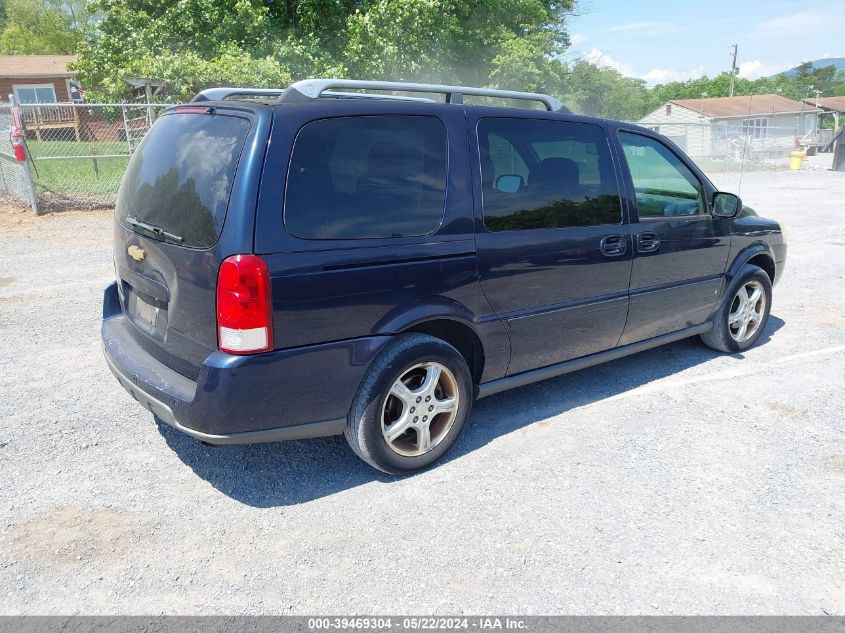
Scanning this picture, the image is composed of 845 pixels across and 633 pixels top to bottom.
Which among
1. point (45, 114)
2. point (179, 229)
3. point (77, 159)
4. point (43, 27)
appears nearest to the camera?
point (179, 229)

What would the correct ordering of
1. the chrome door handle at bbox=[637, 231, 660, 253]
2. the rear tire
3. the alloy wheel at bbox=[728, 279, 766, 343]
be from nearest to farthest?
the rear tire, the chrome door handle at bbox=[637, 231, 660, 253], the alloy wheel at bbox=[728, 279, 766, 343]

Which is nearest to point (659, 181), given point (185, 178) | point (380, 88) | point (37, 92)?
point (380, 88)

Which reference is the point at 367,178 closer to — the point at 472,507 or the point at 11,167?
the point at 472,507

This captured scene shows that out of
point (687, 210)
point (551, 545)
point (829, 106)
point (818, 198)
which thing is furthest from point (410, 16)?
point (829, 106)

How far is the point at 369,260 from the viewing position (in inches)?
123

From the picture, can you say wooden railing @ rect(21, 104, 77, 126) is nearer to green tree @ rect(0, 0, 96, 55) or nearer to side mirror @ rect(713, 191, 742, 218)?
side mirror @ rect(713, 191, 742, 218)

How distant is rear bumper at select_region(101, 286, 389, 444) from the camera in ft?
9.50

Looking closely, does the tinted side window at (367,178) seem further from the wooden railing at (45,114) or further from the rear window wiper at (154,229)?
the wooden railing at (45,114)

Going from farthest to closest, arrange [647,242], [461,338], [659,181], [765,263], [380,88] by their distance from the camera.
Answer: [765,263] → [659,181] → [647,242] → [461,338] → [380,88]

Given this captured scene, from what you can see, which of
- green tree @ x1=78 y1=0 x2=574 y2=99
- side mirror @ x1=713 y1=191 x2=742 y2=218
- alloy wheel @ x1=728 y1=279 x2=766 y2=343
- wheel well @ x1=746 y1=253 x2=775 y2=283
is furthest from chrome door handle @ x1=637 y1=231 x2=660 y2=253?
green tree @ x1=78 y1=0 x2=574 y2=99

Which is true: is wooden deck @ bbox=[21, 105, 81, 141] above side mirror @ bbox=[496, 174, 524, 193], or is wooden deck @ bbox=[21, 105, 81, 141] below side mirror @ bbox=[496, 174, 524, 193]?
above

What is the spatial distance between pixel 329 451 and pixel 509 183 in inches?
69.6

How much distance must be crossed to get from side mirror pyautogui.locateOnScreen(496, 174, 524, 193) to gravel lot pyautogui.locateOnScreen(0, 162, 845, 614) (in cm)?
141

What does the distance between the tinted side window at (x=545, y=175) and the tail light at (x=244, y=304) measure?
1.29 meters
